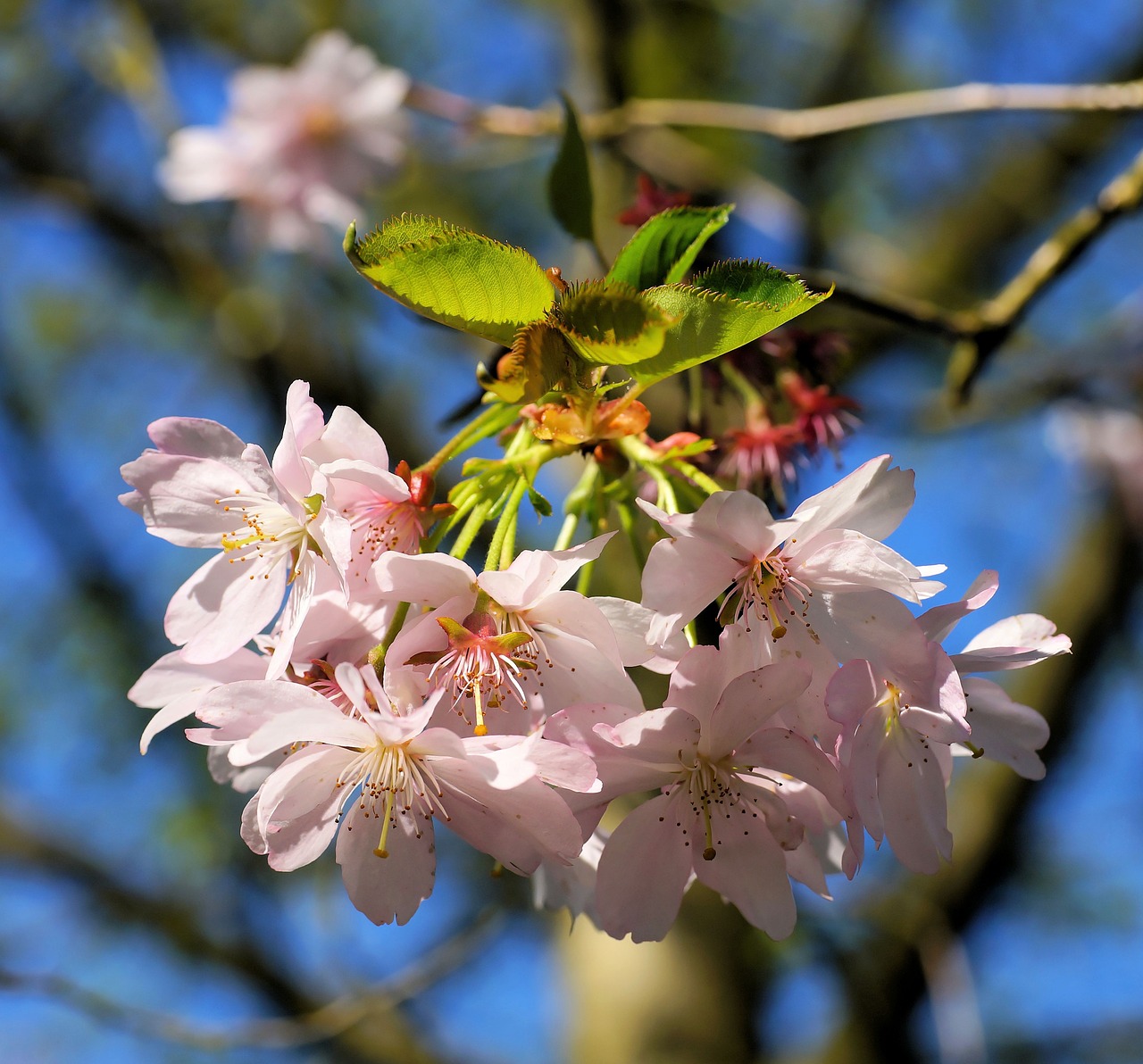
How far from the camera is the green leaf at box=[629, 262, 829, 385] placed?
1.90 feet

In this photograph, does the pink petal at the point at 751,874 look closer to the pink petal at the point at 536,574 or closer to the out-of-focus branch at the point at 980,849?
the pink petal at the point at 536,574

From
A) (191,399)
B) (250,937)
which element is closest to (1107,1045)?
(250,937)

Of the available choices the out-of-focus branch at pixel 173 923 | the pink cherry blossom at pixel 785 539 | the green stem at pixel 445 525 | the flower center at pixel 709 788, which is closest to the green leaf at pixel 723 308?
the pink cherry blossom at pixel 785 539

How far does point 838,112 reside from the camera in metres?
1.40

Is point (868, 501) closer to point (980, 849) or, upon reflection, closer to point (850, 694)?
point (850, 694)

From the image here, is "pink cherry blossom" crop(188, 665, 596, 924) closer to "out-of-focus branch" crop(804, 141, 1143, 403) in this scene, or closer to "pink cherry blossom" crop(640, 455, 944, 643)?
"pink cherry blossom" crop(640, 455, 944, 643)

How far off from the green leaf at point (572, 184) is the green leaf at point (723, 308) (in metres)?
0.35

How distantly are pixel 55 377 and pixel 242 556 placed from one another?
Result: 13.2 feet

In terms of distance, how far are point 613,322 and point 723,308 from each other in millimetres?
68

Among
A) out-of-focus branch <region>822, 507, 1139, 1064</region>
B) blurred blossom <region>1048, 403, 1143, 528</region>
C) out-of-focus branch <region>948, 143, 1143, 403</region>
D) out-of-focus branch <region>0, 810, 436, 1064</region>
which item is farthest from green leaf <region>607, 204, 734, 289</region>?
blurred blossom <region>1048, 403, 1143, 528</region>

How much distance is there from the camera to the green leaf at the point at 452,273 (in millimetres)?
586

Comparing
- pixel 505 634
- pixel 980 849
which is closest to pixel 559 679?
pixel 505 634

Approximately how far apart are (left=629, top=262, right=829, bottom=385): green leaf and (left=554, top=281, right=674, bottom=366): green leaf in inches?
0.5

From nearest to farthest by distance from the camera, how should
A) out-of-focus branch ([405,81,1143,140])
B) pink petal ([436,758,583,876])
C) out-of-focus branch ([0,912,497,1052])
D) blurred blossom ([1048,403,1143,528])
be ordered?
pink petal ([436,758,583,876])
out-of-focus branch ([405,81,1143,140])
out-of-focus branch ([0,912,497,1052])
blurred blossom ([1048,403,1143,528])
